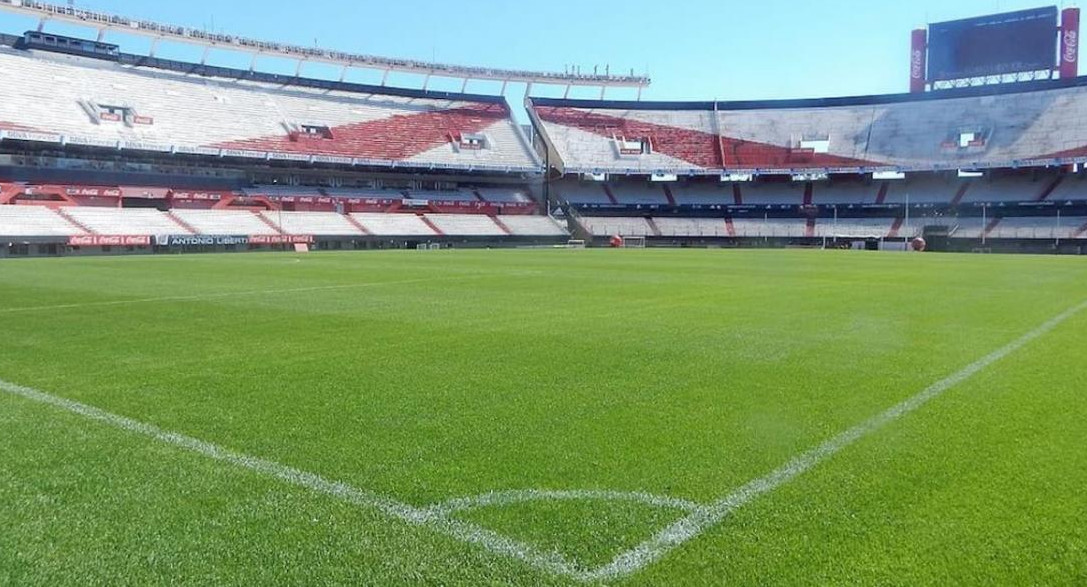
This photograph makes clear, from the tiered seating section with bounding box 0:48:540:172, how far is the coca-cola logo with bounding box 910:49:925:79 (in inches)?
1419

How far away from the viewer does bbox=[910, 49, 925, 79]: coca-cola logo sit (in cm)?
6588

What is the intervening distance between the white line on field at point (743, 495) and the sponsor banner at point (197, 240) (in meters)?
46.6

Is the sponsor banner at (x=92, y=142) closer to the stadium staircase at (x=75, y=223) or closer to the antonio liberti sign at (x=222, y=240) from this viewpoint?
the stadium staircase at (x=75, y=223)

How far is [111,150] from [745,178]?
173 feet

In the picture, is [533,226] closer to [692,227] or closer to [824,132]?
[692,227]

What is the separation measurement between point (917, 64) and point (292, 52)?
56.5 metres

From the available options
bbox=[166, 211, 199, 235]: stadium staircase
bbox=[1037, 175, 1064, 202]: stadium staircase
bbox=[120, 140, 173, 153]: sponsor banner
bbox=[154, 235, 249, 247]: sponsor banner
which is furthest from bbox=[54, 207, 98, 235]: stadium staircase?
bbox=[1037, 175, 1064, 202]: stadium staircase

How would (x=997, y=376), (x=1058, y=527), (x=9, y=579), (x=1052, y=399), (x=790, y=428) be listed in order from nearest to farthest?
(x=9, y=579)
(x=1058, y=527)
(x=790, y=428)
(x=1052, y=399)
(x=997, y=376)

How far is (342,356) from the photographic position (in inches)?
300

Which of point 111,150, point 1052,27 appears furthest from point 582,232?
point 1052,27

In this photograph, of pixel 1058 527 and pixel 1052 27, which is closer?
pixel 1058 527

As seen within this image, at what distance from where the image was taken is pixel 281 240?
160ft

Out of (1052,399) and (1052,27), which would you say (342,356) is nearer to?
(1052,399)

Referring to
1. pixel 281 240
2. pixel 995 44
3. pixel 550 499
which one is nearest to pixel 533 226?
pixel 281 240
